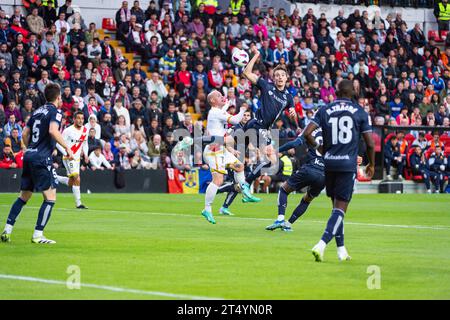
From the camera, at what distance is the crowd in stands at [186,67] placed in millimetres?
32438

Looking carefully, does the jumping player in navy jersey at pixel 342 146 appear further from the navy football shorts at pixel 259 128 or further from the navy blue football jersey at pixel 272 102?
the navy football shorts at pixel 259 128

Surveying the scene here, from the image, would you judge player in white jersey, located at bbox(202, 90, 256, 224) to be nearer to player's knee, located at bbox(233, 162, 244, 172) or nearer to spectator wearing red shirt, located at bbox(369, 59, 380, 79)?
player's knee, located at bbox(233, 162, 244, 172)

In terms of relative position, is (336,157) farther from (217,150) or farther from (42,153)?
(217,150)

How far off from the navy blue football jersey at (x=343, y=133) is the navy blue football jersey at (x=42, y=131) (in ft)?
13.8

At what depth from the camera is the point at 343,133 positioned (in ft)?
41.9

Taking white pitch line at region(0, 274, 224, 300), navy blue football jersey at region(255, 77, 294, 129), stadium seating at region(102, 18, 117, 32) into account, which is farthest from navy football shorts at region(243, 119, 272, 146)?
stadium seating at region(102, 18, 117, 32)

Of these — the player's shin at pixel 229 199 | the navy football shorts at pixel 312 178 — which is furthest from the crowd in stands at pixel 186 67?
the navy football shorts at pixel 312 178

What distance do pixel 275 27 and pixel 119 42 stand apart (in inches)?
262

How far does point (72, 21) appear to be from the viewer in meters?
35.2

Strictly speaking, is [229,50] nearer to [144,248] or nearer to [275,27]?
[275,27]

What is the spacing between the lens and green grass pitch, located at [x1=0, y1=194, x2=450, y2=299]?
10.1 metres

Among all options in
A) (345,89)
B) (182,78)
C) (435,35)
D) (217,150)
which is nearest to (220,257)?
(345,89)

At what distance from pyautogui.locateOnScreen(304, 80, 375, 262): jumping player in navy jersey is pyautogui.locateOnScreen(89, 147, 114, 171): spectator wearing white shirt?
19530 millimetres

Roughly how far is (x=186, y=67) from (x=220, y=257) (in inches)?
942
